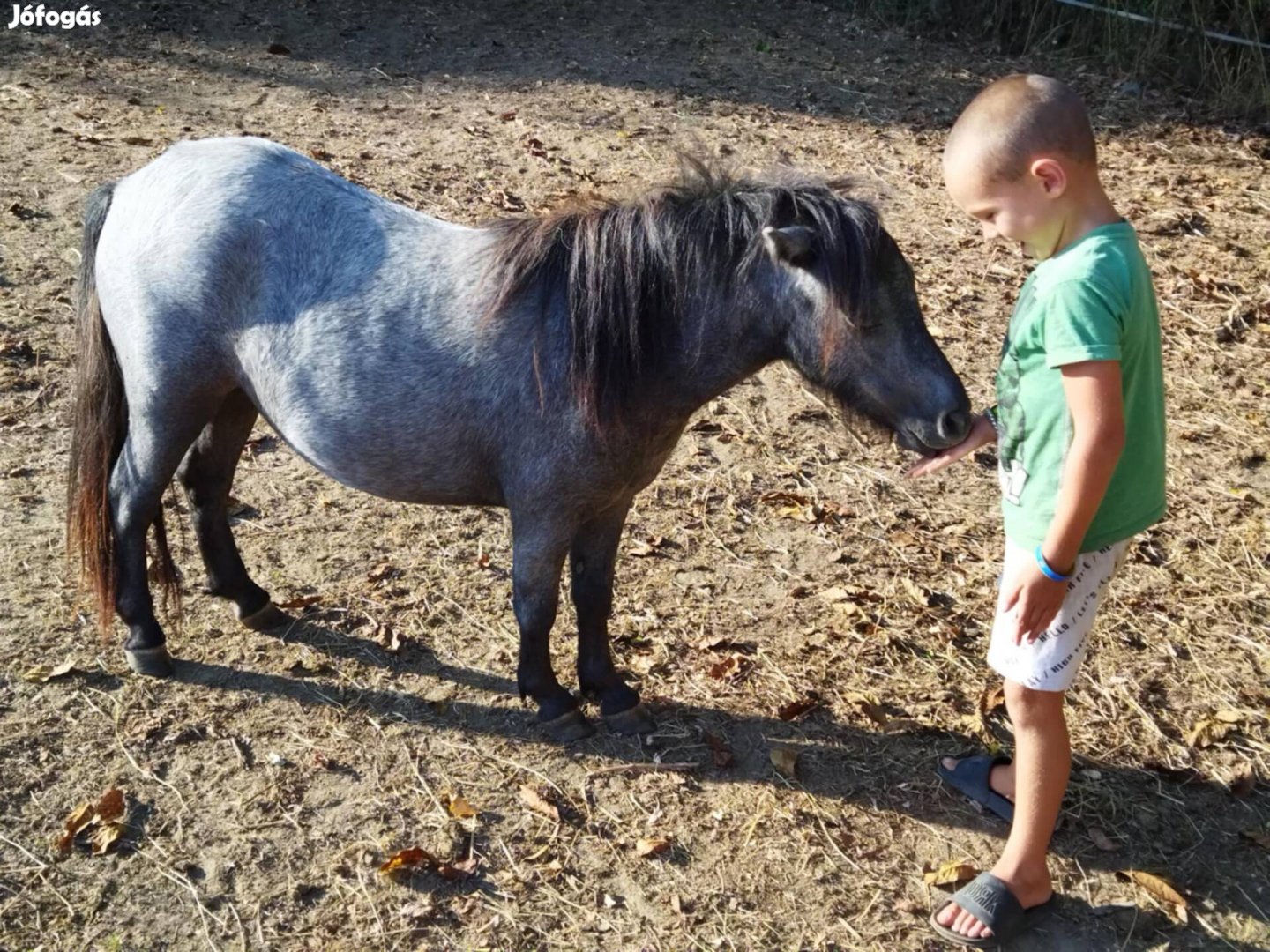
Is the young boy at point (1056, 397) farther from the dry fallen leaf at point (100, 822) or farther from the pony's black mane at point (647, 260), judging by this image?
the dry fallen leaf at point (100, 822)

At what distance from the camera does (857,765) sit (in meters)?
3.46

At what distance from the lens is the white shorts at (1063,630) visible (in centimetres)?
256

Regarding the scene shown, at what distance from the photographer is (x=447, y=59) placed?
9.24 meters

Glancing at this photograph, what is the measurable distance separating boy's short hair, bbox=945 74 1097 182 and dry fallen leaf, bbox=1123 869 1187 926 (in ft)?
6.40

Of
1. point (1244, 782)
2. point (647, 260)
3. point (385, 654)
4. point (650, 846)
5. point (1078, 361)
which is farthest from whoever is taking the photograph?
point (385, 654)

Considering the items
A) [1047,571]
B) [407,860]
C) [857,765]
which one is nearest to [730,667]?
[857,765]

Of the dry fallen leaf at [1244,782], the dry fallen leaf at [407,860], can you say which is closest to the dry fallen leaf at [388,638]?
the dry fallen leaf at [407,860]

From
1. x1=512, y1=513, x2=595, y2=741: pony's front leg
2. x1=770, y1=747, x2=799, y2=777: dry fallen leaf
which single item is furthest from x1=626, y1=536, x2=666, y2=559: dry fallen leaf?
x1=770, y1=747, x2=799, y2=777: dry fallen leaf

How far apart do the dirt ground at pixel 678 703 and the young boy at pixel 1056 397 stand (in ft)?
2.17

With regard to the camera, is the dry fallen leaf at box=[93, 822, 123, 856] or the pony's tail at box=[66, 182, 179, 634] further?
the pony's tail at box=[66, 182, 179, 634]

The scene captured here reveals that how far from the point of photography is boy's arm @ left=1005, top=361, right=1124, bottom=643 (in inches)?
86.8

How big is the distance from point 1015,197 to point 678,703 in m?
1.98

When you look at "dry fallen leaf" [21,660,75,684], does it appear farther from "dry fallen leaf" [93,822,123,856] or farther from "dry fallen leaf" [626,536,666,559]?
"dry fallen leaf" [626,536,666,559]

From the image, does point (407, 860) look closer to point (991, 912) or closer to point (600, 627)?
point (600, 627)
